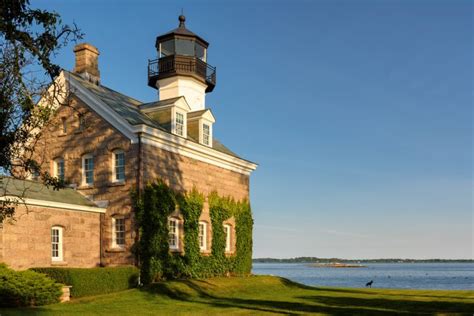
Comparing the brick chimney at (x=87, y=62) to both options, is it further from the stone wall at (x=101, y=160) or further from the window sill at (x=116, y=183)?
→ the window sill at (x=116, y=183)

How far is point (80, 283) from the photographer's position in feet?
69.9

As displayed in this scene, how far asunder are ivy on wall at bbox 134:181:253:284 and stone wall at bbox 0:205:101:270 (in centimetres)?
243

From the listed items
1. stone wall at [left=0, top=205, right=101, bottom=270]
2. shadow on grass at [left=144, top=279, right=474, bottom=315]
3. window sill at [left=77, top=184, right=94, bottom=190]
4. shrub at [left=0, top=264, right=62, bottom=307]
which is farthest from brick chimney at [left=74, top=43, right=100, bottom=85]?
shrub at [left=0, top=264, right=62, bottom=307]

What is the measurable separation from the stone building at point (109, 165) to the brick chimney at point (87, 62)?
2.3 inches

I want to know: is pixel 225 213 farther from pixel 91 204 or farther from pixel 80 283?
pixel 80 283

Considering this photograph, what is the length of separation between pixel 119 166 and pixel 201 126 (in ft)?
21.0

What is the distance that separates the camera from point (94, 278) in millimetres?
21984

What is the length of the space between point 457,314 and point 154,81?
80.2ft

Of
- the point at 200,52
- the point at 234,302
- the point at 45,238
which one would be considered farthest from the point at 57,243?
the point at 200,52

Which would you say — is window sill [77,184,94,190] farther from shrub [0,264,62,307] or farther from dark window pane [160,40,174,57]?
dark window pane [160,40,174,57]

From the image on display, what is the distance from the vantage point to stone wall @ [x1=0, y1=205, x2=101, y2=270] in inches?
844

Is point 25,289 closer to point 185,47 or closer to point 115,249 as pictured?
point 115,249

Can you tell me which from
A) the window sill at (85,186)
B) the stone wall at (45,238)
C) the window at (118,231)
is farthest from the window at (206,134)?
the stone wall at (45,238)

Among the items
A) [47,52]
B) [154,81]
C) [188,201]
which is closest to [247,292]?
[188,201]
